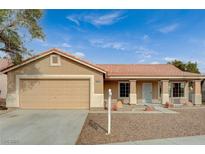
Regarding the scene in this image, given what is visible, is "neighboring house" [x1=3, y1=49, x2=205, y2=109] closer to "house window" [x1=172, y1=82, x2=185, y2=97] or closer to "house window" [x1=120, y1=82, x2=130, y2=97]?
"house window" [x1=120, y1=82, x2=130, y2=97]

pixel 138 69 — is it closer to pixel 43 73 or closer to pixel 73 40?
pixel 73 40

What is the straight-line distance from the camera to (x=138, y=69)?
24750 millimetres

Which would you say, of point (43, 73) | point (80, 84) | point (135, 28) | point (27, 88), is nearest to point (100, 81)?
point (80, 84)

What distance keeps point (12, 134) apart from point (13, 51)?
8396mm

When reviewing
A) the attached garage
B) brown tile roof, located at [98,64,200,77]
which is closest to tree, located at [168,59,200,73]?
brown tile roof, located at [98,64,200,77]

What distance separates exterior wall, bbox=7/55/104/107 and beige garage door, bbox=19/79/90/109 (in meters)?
0.59

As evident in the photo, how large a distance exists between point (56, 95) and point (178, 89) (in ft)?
38.1

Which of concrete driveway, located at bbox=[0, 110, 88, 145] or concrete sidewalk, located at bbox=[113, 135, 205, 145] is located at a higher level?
concrete driveway, located at bbox=[0, 110, 88, 145]

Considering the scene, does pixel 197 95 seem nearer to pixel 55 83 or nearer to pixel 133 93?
pixel 133 93

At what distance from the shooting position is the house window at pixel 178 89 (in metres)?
22.9

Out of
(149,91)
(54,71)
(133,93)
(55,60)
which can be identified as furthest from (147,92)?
(55,60)

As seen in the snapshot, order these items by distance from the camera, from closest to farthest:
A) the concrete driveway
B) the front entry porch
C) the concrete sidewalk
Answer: the concrete sidewalk, the concrete driveway, the front entry porch

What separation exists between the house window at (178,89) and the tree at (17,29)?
1302 centimetres

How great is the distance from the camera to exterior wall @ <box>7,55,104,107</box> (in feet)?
57.4
